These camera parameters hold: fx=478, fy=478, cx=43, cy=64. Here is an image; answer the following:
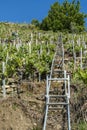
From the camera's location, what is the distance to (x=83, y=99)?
13.2 meters

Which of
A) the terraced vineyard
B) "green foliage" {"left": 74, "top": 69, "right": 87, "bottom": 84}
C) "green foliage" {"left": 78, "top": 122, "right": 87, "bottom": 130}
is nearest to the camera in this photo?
"green foliage" {"left": 78, "top": 122, "right": 87, "bottom": 130}

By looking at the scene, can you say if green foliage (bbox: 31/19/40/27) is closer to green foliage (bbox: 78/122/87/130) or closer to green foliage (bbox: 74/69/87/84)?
green foliage (bbox: 74/69/87/84)

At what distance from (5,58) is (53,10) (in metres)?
25.4

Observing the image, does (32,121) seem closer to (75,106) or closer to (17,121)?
(17,121)

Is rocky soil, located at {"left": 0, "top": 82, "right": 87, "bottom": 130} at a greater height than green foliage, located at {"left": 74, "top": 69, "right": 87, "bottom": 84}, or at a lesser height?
lesser

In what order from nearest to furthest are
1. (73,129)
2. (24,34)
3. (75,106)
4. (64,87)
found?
(73,129), (75,106), (64,87), (24,34)

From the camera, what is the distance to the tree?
1613 inches

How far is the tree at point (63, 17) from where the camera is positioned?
40969 millimetres

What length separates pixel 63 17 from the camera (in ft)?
138

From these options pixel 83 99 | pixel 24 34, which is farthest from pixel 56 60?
pixel 24 34

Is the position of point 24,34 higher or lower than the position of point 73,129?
higher

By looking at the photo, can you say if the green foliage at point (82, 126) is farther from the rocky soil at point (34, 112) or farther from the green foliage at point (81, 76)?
the green foliage at point (81, 76)

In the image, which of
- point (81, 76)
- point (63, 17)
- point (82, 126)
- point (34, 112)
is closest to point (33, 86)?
point (34, 112)

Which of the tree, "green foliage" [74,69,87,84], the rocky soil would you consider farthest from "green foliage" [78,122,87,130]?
the tree
